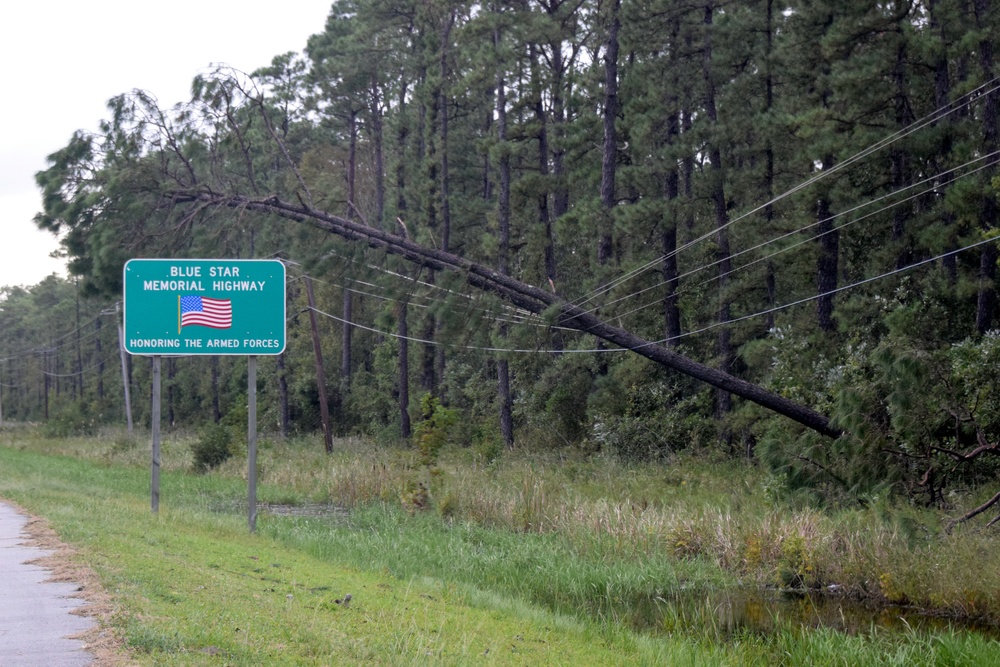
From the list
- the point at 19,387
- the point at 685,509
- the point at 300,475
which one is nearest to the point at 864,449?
the point at 685,509

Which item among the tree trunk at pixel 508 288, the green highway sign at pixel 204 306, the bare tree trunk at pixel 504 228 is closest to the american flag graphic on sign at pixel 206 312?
the green highway sign at pixel 204 306

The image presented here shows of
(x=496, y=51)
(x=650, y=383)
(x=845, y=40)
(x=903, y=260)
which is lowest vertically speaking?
(x=650, y=383)

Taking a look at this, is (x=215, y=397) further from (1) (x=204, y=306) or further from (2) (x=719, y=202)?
(1) (x=204, y=306)

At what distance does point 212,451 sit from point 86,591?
24.1 metres

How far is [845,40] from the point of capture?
23750 mm

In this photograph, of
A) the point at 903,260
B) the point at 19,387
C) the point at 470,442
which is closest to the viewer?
the point at 903,260

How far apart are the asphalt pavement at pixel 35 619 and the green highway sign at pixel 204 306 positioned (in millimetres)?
4820

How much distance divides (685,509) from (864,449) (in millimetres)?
2962

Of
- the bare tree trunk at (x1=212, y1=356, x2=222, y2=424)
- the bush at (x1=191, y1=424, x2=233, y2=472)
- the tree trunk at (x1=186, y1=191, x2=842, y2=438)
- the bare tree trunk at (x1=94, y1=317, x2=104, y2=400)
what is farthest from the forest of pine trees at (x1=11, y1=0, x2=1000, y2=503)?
the bare tree trunk at (x1=94, y1=317, x2=104, y2=400)

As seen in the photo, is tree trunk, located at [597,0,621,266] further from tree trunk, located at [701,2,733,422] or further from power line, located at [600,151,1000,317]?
tree trunk, located at [701,2,733,422]

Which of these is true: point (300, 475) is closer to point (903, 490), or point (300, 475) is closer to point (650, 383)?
point (650, 383)

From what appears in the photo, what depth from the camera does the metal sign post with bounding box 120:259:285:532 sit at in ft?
50.9

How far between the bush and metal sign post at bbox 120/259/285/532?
676 inches

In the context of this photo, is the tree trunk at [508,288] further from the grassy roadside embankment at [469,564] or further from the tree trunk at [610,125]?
the tree trunk at [610,125]
